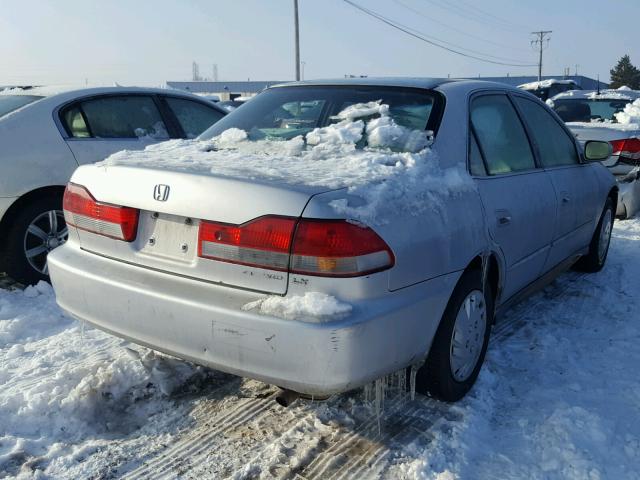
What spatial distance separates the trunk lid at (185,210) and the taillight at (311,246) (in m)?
0.03

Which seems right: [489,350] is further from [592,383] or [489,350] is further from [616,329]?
[616,329]

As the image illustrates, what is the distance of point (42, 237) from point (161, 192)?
8.53 ft

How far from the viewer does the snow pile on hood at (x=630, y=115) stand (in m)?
9.28

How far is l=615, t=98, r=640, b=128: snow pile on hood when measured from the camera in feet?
30.4

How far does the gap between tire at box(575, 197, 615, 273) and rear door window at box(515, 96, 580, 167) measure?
91 cm

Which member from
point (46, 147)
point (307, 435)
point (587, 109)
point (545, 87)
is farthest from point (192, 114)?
point (545, 87)

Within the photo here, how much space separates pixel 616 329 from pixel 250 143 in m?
2.67

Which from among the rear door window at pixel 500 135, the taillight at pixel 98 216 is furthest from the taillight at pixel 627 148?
the taillight at pixel 98 216

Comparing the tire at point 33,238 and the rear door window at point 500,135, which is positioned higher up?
the rear door window at point 500,135

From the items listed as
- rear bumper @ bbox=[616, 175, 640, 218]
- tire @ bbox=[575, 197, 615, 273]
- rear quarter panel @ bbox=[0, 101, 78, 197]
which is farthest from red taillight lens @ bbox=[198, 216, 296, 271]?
rear bumper @ bbox=[616, 175, 640, 218]

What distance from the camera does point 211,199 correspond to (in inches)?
95.2

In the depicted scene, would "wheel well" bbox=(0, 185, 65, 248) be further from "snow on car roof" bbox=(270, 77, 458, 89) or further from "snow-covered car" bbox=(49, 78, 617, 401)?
"snow on car roof" bbox=(270, 77, 458, 89)

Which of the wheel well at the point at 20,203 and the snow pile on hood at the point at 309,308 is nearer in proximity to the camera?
the snow pile on hood at the point at 309,308

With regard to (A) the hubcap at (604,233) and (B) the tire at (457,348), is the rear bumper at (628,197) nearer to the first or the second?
(A) the hubcap at (604,233)
